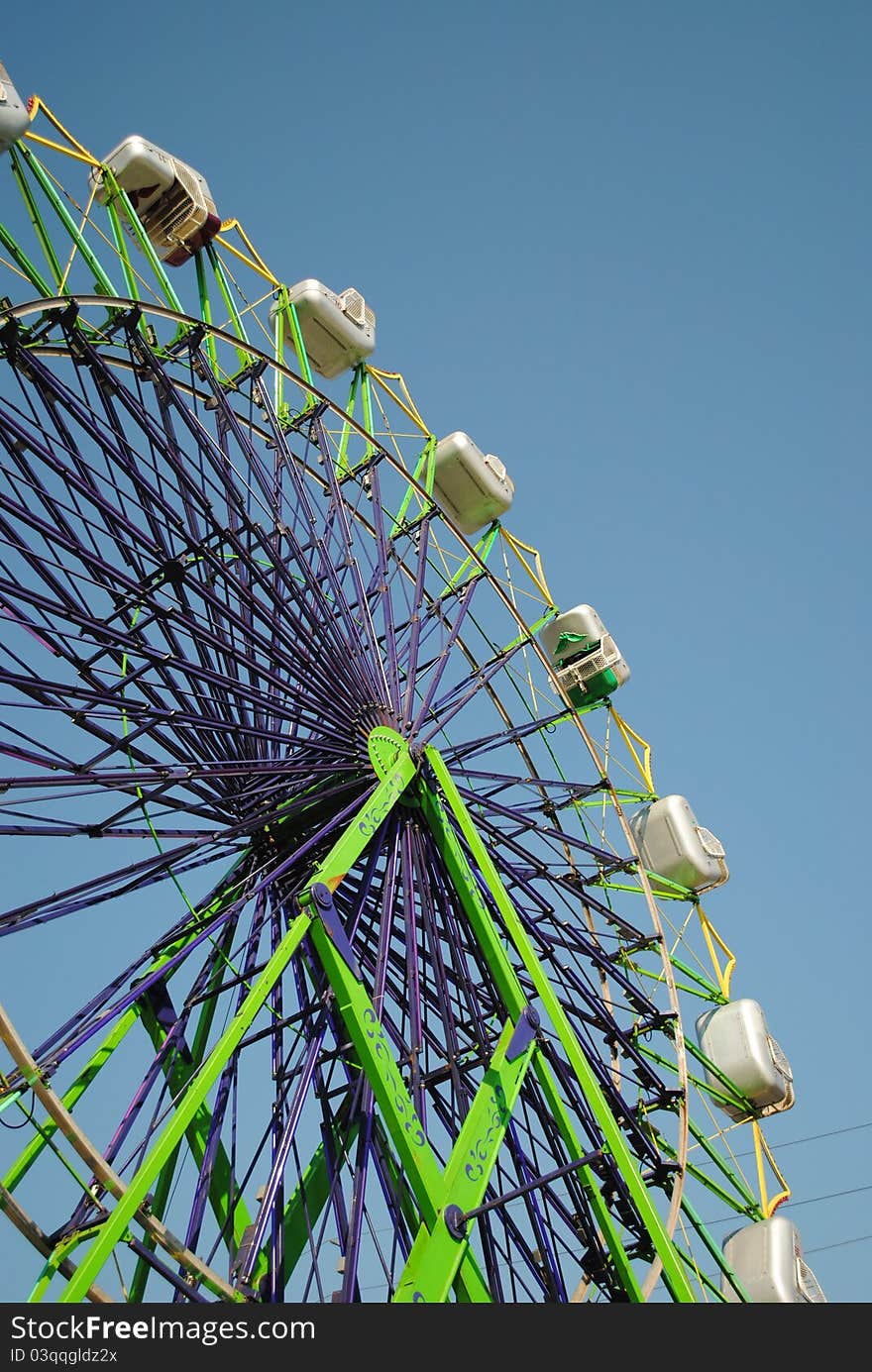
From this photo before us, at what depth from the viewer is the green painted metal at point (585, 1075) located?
488 inches

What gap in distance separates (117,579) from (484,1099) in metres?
5.10

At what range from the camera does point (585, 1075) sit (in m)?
12.5

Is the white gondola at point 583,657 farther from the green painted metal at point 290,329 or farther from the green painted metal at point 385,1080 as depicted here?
the green painted metal at point 385,1080

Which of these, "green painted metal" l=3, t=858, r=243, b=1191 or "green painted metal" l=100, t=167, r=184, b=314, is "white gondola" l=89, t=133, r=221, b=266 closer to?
"green painted metal" l=100, t=167, r=184, b=314

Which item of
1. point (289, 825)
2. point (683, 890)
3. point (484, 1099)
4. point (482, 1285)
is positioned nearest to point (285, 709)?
point (289, 825)

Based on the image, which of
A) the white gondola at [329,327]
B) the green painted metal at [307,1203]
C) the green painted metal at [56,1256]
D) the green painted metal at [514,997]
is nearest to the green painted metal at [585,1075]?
the green painted metal at [514,997]

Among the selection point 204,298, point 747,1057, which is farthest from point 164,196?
point 747,1057

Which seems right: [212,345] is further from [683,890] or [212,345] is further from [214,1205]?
[683,890]

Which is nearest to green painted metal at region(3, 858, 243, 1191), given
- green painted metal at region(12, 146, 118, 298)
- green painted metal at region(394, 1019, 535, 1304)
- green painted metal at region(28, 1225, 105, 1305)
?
green painted metal at region(28, 1225, 105, 1305)

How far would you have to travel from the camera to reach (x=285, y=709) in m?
12.3

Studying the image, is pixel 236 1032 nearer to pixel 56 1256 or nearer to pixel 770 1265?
pixel 56 1256

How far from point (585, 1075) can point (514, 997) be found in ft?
3.06

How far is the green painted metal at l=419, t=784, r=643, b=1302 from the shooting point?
483 inches

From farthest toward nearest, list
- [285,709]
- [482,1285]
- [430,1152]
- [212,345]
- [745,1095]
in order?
[745,1095] → [212,345] → [285,709] → [482,1285] → [430,1152]
